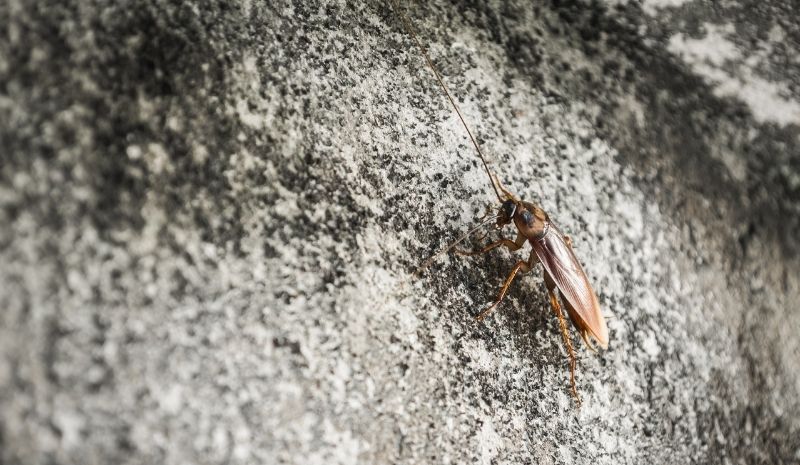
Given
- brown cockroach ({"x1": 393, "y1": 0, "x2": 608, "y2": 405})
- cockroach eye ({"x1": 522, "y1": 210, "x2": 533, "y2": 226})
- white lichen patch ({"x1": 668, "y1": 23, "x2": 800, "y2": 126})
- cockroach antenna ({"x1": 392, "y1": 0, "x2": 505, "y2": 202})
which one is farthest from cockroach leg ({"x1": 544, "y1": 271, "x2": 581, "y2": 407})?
white lichen patch ({"x1": 668, "y1": 23, "x2": 800, "y2": 126})

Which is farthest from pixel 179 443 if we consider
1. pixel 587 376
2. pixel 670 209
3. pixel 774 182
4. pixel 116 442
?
pixel 774 182

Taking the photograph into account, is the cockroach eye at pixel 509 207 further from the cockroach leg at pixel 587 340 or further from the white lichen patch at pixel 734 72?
the white lichen patch at pixel 734 72

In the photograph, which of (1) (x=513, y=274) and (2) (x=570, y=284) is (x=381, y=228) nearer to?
(1) (x=513, y=274)

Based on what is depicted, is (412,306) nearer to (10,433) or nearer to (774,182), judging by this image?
(10,433)

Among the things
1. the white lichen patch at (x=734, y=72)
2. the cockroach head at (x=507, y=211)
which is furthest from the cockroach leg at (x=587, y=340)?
the white lichen patch at (x=734, y=72)

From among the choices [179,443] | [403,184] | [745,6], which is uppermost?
[745,6]
